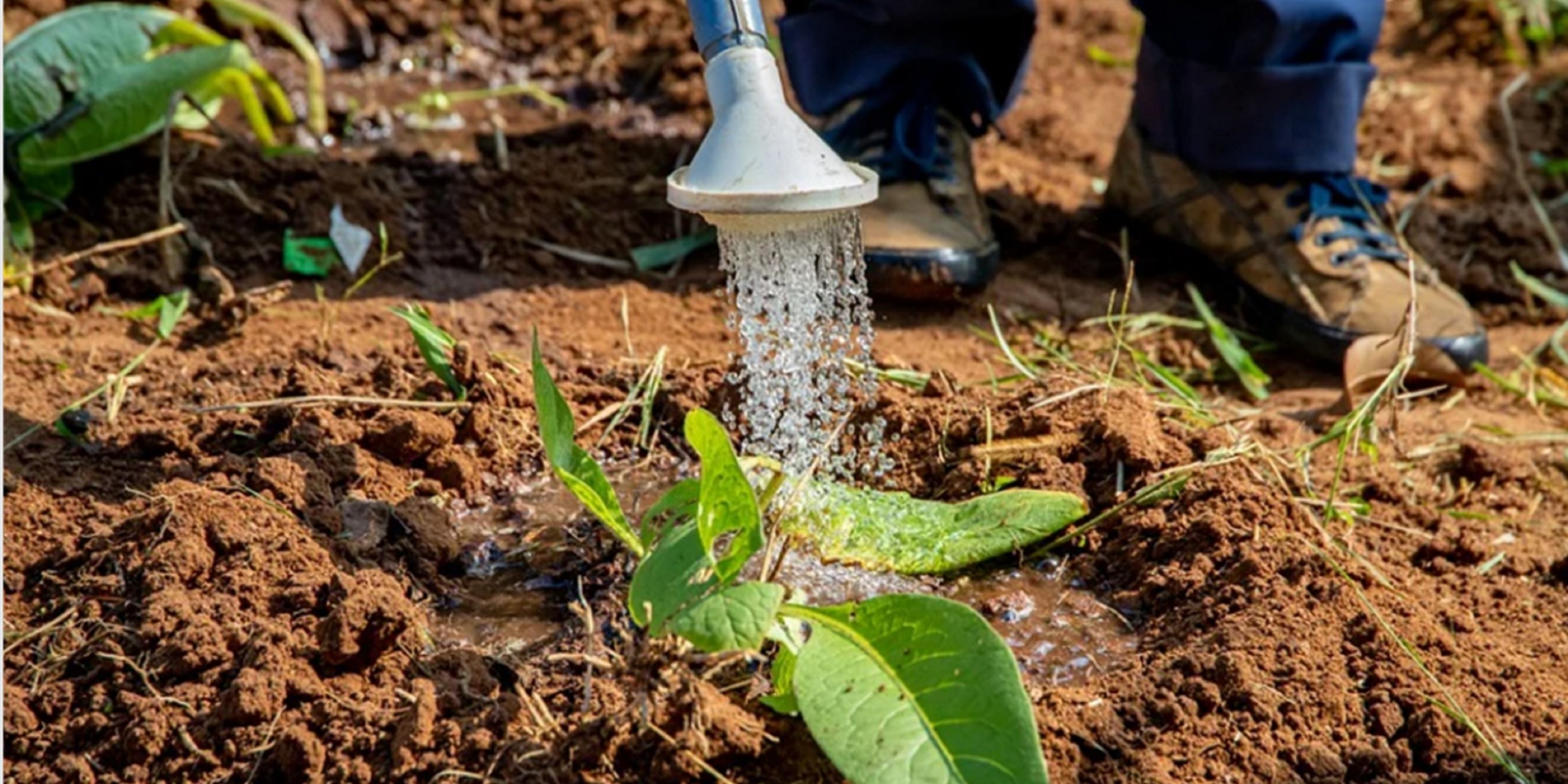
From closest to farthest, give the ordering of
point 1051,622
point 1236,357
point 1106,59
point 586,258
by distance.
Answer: point 1051,622 → point 1236,357 → point 586,258 → point 1106,59

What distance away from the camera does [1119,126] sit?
405cm

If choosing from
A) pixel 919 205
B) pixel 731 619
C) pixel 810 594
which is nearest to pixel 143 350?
pixel 810 594

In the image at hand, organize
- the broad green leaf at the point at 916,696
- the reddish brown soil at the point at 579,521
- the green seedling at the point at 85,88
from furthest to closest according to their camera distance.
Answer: the green seedling at the point at 85,88
the reddish brown soil at the point at 579,521
the broad green leaf at the point at 916,696

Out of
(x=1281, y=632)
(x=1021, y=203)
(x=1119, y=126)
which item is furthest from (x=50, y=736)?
(x=1119, y=126)

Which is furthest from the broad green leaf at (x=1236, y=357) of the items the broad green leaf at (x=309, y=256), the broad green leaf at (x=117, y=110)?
the broad green leaf at (x=117, y=110)

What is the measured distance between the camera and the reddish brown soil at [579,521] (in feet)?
5.66

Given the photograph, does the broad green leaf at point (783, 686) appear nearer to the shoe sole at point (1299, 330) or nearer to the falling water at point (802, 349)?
the falling water at point (802, 349)

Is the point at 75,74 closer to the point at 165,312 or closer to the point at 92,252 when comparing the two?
the point at 92,252

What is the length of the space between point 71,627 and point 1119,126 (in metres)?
2.89

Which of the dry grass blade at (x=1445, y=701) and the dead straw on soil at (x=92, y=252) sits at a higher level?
the dead straw on soil at (x=92, y=252)

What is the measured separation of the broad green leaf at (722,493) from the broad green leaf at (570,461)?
0.61 feet

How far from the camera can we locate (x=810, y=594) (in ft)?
6.79

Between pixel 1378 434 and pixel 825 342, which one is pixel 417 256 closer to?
pixel 825 342

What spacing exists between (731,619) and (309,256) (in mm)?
1769
